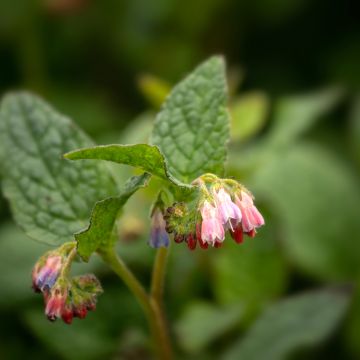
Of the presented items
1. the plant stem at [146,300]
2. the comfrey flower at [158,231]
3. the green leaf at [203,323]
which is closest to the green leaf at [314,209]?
the green leaf at [203,323]

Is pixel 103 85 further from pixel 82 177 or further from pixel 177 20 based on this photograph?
pixel 82 177

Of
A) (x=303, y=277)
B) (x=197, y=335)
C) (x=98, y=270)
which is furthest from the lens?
(x=303, y=277)

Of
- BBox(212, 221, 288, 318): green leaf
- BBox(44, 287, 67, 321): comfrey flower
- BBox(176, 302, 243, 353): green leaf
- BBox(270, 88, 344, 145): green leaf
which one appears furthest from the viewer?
BBox(270, 88, 344, 145): green leaf

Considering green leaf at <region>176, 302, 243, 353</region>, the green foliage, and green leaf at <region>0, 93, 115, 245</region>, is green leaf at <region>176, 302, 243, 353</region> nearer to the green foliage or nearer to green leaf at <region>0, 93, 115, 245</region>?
green leaf at <region>0, 93, 115, 245</region>

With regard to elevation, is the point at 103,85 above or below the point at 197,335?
above

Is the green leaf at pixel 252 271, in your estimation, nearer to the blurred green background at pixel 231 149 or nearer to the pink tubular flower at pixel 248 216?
the blurred green background at pixel 231 149

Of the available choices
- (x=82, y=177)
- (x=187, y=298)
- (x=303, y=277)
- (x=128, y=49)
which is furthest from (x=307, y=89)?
(x=82, y=177)

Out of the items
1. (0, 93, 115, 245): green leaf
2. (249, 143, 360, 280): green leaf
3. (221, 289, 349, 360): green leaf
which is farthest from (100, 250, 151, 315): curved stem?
(249, 143, 360, 280): green leaf
